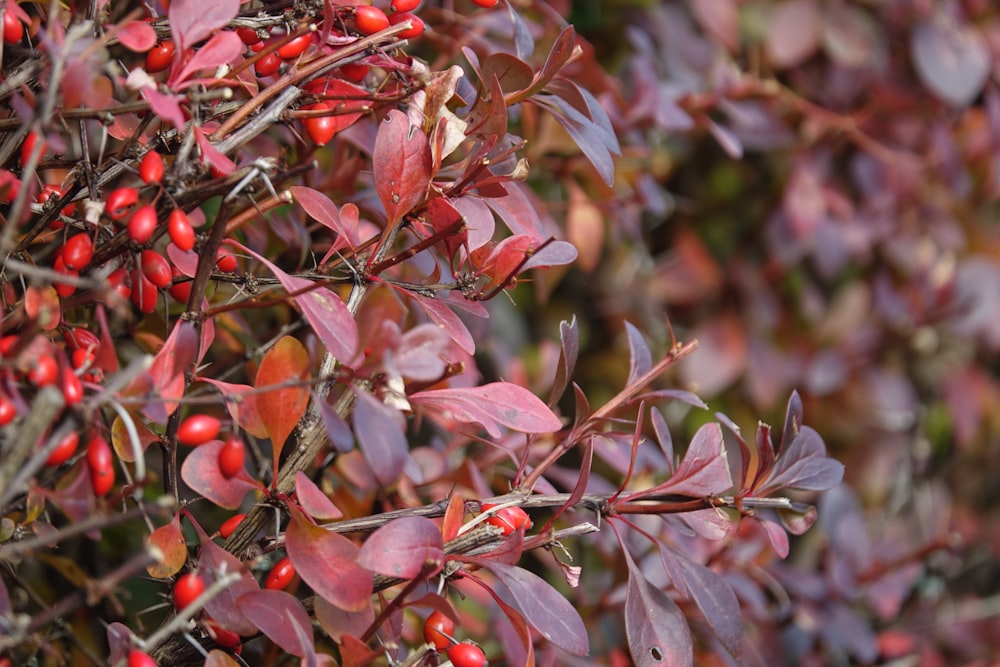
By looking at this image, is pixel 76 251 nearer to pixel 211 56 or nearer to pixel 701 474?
pixel 211 56

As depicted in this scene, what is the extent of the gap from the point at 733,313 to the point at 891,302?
278 mm

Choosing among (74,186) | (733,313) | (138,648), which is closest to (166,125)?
(74,186)

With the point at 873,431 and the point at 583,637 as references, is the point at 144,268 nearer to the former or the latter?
the point at 583,637

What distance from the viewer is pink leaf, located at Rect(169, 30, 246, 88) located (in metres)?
0.53

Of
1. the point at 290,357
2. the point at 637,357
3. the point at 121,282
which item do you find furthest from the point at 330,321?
the point at 637,357

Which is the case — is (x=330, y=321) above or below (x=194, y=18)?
below

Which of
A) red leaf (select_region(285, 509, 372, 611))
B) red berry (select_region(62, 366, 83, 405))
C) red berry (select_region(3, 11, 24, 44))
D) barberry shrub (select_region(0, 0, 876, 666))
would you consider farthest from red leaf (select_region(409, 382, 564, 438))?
red berry (select_region(3, 11, 24, 44))

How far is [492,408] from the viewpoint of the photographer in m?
0.60

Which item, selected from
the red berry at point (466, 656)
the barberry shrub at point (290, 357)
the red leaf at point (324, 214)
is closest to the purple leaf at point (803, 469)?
the barberry shrub at point (290, 357)

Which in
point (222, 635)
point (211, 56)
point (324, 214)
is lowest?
point (222, 635)

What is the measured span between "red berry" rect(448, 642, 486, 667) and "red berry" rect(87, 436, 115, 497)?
0.23 metres

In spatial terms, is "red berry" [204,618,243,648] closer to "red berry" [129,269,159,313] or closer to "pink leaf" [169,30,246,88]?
"red berry" [129,269,159,313]

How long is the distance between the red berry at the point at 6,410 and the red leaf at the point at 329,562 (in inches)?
6.5

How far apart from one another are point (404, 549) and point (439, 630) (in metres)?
0.09
